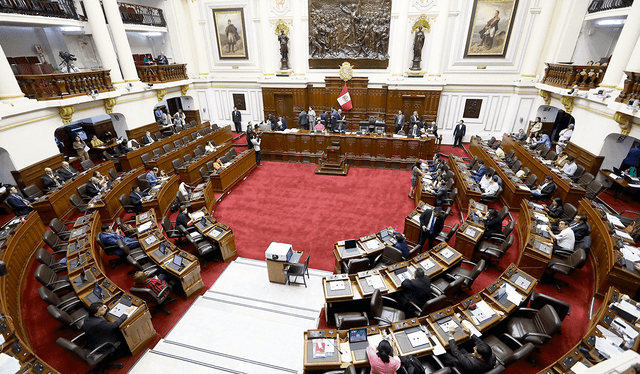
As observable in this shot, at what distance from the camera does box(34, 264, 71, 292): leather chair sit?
588 centimetres

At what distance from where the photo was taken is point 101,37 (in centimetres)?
1246

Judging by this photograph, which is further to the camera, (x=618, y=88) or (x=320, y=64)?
(x=320, y=64)

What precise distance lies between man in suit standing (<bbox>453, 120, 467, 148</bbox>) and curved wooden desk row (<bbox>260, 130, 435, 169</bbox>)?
3.21 m

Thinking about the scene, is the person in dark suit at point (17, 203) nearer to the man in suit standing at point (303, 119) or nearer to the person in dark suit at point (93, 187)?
the person in dark suit at point (93, 187)

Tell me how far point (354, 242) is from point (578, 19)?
14.5m

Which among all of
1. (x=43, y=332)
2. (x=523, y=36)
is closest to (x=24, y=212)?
(x=43, y=332)

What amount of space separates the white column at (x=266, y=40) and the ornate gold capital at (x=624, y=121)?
598 inches

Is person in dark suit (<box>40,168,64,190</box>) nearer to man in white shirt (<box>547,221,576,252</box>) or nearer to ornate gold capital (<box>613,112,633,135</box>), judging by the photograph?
man in white shirt (<box>547,221,576,252</box>)

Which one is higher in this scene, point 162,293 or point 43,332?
point 162,293

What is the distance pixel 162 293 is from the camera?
610 cm

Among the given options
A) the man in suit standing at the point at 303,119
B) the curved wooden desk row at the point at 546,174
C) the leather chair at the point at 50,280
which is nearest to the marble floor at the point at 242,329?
the leather chair at the point at 50,280

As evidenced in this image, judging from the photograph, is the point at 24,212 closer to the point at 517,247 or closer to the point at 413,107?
the point at 517,247

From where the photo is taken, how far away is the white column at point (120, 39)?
12.7 m

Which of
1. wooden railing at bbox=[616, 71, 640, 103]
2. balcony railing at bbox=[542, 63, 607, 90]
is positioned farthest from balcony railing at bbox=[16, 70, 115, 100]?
balcony railing at bbox=[542, 63, 607, 90]
